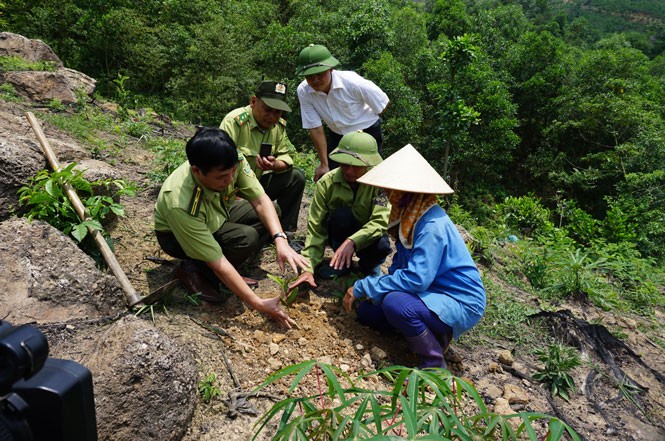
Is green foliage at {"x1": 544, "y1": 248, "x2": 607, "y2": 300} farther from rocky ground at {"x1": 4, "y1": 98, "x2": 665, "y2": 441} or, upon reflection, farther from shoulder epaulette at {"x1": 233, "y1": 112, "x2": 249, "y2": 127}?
shoulder epaulette at {"x1": 233, "y1": 112, "x2": 249, "y2": 127}

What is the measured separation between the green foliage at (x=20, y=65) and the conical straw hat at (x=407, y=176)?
19.9 feet

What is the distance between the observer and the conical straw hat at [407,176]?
7.54 ft

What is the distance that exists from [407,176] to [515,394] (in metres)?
1.39

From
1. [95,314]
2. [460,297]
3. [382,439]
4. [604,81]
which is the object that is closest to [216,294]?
[95,314]

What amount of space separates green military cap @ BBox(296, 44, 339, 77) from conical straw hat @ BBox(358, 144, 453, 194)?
1278 millimetres

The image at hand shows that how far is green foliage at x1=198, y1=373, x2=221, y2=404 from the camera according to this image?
202cm

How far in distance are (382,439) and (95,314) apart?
1.75 meters

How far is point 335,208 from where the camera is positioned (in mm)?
3174

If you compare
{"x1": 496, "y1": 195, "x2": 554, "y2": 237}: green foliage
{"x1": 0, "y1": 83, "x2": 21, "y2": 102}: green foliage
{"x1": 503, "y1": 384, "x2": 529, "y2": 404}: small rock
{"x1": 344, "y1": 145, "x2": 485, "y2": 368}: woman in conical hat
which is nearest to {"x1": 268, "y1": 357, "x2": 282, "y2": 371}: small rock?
{"x1": 344, "y1": 145, "x2": 485, "y2": 368}: woman in conical hat

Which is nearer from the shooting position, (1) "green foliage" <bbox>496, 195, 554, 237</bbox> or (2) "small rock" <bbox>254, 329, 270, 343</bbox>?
(2) "small rock" <bbox>254, 329, 270, 343</bbox>

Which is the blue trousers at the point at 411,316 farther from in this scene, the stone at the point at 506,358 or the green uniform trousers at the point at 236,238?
the green uniform trousers at the point at 236,238

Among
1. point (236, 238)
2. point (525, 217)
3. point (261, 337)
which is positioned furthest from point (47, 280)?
point (525, 217)

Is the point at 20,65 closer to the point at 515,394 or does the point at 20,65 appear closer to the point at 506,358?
the point at 506,358

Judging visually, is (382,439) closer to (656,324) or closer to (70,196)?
Answer: (70,196)
